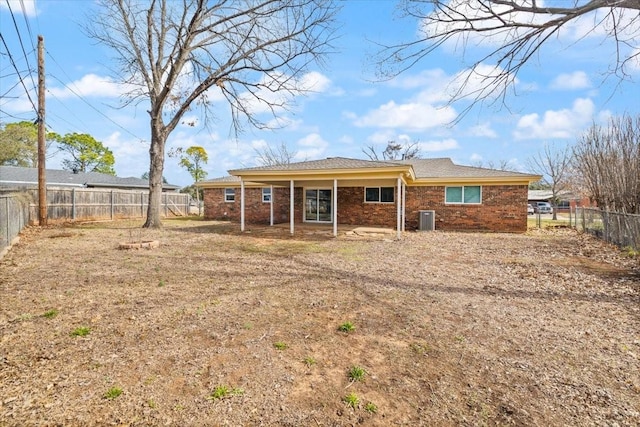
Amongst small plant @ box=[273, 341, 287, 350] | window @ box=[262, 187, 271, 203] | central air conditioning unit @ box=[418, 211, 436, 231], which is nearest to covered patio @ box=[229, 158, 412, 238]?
window @ box=[262, 187, 271, 203]

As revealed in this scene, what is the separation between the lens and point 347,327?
4016mm

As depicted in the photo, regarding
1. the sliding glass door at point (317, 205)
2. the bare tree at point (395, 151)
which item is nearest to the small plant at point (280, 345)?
the sliding glass door at point (317, 205)

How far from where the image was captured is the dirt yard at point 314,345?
2.54 m

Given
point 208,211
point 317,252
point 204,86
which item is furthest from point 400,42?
point 208,211

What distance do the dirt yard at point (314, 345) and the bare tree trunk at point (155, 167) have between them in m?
7.12

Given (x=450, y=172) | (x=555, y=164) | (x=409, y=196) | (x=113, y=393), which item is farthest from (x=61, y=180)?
(x=555, y=164)

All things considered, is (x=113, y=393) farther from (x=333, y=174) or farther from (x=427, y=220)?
(x=427, y=220)

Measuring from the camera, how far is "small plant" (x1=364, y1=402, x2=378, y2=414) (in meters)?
2.54

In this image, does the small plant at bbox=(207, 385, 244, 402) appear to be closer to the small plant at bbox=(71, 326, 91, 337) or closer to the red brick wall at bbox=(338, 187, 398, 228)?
the small plant at bbox=(71, 326, 91, 337)

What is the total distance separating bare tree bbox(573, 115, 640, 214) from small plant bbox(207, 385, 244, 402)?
46.7ft

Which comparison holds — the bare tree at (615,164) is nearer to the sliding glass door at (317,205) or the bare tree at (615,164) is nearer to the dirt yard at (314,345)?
the dirt yard at (314,345)

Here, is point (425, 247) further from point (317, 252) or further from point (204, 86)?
point (204, 86)

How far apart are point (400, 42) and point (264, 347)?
5.77m

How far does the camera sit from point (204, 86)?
14.2 meters
